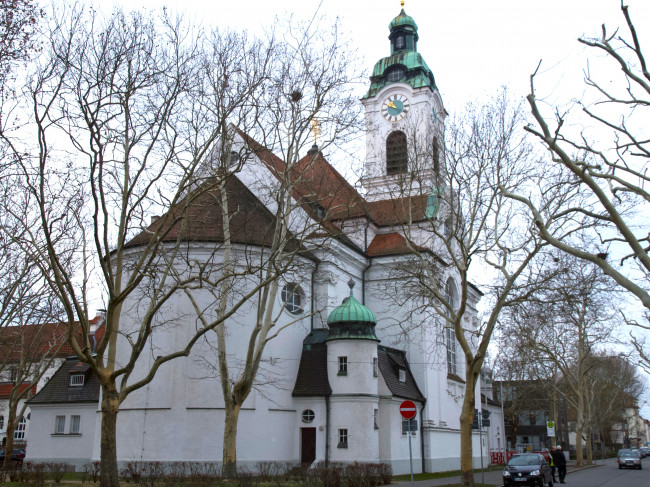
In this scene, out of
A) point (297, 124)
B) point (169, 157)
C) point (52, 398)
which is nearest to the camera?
point (169, 157)

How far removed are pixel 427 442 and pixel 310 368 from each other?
7.96 m

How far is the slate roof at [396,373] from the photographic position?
1138 inches

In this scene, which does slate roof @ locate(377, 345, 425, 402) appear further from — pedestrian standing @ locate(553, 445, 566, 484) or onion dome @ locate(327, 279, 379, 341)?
pedestrian standing @ locate(553, 445, 566, 484)

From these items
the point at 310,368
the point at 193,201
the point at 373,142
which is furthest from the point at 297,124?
the point at 373,142

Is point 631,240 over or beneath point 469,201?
beneath

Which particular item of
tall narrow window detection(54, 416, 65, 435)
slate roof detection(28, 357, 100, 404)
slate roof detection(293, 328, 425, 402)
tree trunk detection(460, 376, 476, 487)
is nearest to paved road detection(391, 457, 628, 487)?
tree trunk detection(460, 376, 476, 487)

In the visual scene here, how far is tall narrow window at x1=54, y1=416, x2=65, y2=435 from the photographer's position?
96.4 feet

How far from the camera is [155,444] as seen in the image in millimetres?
24078

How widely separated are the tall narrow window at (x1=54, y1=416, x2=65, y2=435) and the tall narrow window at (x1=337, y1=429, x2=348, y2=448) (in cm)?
1359

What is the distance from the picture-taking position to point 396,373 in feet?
100

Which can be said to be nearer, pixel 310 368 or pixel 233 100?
pixel 233 100

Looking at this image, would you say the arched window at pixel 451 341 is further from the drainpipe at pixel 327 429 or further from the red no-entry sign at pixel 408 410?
the red no-entry sign at pixel 408 410

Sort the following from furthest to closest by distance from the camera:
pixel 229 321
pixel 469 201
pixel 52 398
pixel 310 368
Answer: pixel 52 398, pixel 310 368, pixel 229 321, pixel 469 201

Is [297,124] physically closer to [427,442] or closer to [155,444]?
[155,444]
